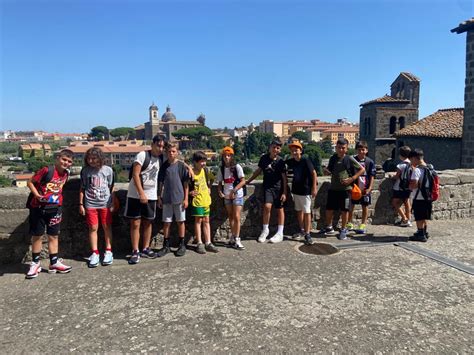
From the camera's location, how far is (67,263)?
4230 millimetres

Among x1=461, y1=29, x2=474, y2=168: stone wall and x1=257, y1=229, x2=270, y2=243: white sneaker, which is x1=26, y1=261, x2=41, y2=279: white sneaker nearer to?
x1=257, y1=229, x2=270, y2=243: white sneaker

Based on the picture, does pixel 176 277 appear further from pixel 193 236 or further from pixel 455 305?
pixel 455 305

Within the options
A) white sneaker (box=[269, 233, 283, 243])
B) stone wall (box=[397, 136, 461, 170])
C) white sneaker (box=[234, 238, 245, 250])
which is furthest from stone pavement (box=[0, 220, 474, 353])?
stone wall (box=[397, 136, 461, 170])

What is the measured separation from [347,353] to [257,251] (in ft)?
7.35

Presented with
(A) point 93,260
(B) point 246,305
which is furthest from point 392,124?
(B) point 246,305

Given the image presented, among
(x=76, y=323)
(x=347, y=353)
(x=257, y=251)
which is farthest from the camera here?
(x=257, y=251)

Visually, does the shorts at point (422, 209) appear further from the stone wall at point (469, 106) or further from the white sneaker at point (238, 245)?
the stone wall at point (469, 106)

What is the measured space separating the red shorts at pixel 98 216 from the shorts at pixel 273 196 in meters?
2.05

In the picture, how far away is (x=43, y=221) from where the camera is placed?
385cm

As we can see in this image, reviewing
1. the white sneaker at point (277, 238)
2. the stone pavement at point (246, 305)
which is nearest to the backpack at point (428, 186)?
the stone pavement at point (246, 305)

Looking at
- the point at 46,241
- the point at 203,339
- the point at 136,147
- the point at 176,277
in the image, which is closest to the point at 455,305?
the point at 203,339

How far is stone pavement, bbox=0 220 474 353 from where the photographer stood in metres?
2.56

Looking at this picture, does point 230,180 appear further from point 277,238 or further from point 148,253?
point 148,253

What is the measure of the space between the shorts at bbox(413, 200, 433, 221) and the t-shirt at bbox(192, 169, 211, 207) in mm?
2898
